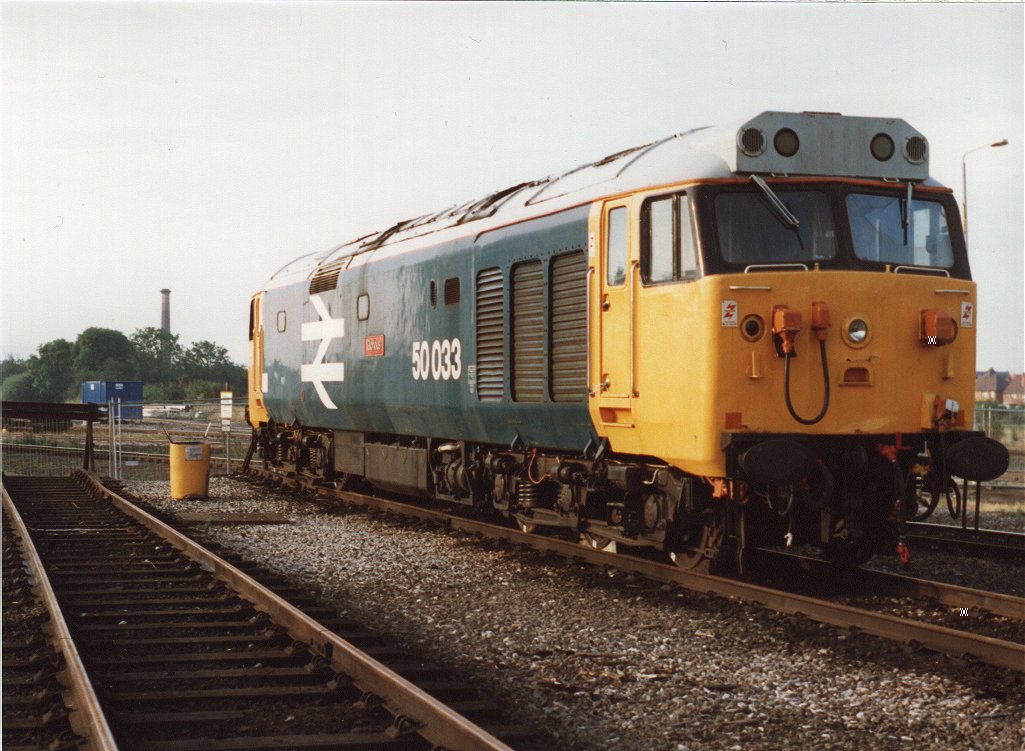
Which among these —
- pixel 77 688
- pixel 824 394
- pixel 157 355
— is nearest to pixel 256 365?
pixel 824 394

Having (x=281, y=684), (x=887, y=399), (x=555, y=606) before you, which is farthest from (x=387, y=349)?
(x=281, y=684)

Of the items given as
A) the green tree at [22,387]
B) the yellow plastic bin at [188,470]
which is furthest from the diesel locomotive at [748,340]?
the green tree at [22,387]

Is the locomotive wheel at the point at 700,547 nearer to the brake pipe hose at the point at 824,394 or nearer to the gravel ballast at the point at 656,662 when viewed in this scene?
the gravel ballast at the point at 656,662

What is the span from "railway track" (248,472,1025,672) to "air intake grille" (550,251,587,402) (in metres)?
1.52

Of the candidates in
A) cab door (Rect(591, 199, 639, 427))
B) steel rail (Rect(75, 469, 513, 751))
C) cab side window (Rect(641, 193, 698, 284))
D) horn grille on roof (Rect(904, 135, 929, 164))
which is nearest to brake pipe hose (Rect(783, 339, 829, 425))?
cab side window (Rect(641, 193, 698, 284))

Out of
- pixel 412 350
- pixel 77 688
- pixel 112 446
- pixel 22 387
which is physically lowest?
pixel 77 688

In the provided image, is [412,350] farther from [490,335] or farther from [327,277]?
[327,277]

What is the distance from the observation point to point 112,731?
5203mm

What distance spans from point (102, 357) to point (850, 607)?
9194 cm

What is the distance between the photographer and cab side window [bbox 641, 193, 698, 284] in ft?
27.3

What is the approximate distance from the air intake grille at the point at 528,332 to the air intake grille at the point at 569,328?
192 mm

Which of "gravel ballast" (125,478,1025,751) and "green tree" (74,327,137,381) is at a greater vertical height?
"green tree" (74,327,137,381)

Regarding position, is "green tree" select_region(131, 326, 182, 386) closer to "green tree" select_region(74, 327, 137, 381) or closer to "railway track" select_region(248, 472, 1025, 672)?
"green tree" select_region(74, 327, 137, 381)

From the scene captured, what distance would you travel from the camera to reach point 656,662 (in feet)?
22.6
